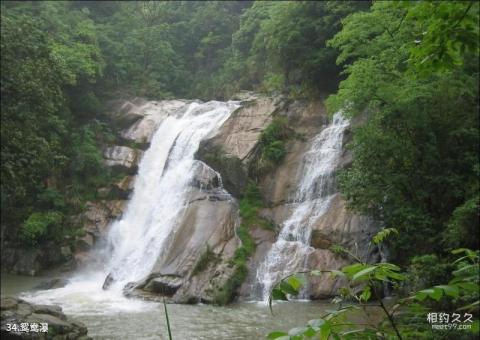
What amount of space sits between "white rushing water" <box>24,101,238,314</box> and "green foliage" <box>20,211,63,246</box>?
218 cm

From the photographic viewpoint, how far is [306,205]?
1498 centimetres

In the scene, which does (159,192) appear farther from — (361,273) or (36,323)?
(361,273)

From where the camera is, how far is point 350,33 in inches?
506

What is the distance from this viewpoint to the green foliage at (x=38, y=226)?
17297 mm

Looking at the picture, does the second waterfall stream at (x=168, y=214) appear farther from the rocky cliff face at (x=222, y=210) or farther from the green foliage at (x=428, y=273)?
the green foliage at (x=428, y=273)

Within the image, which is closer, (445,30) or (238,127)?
(445,30)

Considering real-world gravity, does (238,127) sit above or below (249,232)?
above

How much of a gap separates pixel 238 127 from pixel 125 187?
5.70 m

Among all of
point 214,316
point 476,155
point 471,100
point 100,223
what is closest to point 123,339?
point 214,316

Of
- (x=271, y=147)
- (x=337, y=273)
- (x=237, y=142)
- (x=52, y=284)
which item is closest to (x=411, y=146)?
(x=271, y=147)

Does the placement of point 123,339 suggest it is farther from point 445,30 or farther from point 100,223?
point 100,223

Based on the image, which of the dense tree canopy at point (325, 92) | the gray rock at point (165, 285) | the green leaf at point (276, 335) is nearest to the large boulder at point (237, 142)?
the dense tree canopy at point (325, 92)

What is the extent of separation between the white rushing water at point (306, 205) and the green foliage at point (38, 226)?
9056mm

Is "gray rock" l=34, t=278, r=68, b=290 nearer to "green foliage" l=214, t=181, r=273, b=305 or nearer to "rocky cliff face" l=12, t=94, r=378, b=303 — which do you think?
"rocky cliff face" l=12, t=94, r=378, b=303
